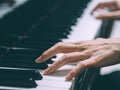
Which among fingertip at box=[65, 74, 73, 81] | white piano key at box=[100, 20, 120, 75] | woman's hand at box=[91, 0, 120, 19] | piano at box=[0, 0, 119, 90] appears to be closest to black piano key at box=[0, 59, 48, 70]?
piano at box=[0, 0, 119, 90]

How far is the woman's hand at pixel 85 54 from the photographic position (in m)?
1.06

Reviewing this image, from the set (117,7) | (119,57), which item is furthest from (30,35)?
(117,7)

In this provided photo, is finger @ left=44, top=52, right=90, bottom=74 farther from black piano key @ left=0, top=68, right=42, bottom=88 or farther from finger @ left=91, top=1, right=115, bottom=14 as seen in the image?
finger @ left=91, top=1, right=115, bottom=14

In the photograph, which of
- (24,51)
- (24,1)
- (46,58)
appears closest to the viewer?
(46,58)

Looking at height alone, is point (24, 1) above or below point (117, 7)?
above

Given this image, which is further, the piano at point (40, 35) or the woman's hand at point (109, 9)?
the woman's hand at point (109, 9)

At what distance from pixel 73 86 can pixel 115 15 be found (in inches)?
41.2

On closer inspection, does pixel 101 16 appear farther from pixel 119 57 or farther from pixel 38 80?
pixel 38 80

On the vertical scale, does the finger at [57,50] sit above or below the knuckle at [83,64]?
above

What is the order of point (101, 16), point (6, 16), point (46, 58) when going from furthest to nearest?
point (101, 16) → point (6, 16) → point (46, 58)

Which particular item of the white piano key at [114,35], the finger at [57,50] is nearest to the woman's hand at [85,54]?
the finger at [57,50]

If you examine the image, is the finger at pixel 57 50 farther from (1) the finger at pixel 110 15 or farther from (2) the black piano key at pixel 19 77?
(1) the finger at pixel 110 15

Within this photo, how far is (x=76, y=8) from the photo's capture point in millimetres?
2080

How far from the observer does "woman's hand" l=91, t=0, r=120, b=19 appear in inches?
74.6
